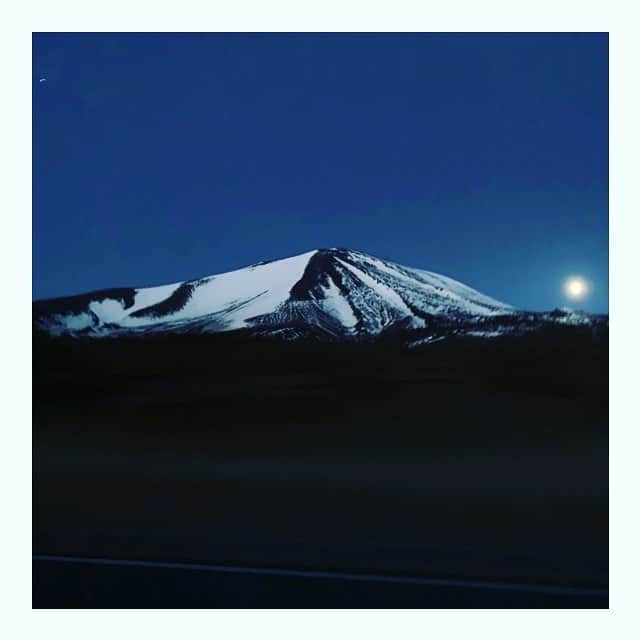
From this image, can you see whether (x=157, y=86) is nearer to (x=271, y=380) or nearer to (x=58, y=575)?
(x=271, y=380)

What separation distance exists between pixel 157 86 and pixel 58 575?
2916 millimetres

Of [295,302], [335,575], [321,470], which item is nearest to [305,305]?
[295,302]

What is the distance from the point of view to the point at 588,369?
3049mm

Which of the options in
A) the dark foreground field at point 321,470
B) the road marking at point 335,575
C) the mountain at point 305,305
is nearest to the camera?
the road marking at point 335,575

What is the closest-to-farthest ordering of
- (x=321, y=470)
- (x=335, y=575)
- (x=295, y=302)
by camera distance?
(x=335, y=575) → (x=321, y=470) → (x=295, y=302)

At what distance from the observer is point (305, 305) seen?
3.31 m

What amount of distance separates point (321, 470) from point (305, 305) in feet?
3.16

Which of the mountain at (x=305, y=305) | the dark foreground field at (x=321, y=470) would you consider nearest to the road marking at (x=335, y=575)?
the dark foreground field at (x=321, y=470)

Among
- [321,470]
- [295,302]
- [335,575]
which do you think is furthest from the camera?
[295,302]

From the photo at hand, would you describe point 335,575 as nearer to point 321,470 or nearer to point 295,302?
point 321,470

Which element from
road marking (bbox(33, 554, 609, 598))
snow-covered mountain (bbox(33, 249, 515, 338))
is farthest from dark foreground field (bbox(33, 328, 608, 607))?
snow-covered mountain (bbox(33, 249, 515, 338))

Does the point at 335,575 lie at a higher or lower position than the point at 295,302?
lower

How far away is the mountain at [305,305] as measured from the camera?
3.17 meters

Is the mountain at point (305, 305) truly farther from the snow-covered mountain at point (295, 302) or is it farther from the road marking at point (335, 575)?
the road marking at point (335, 575)
